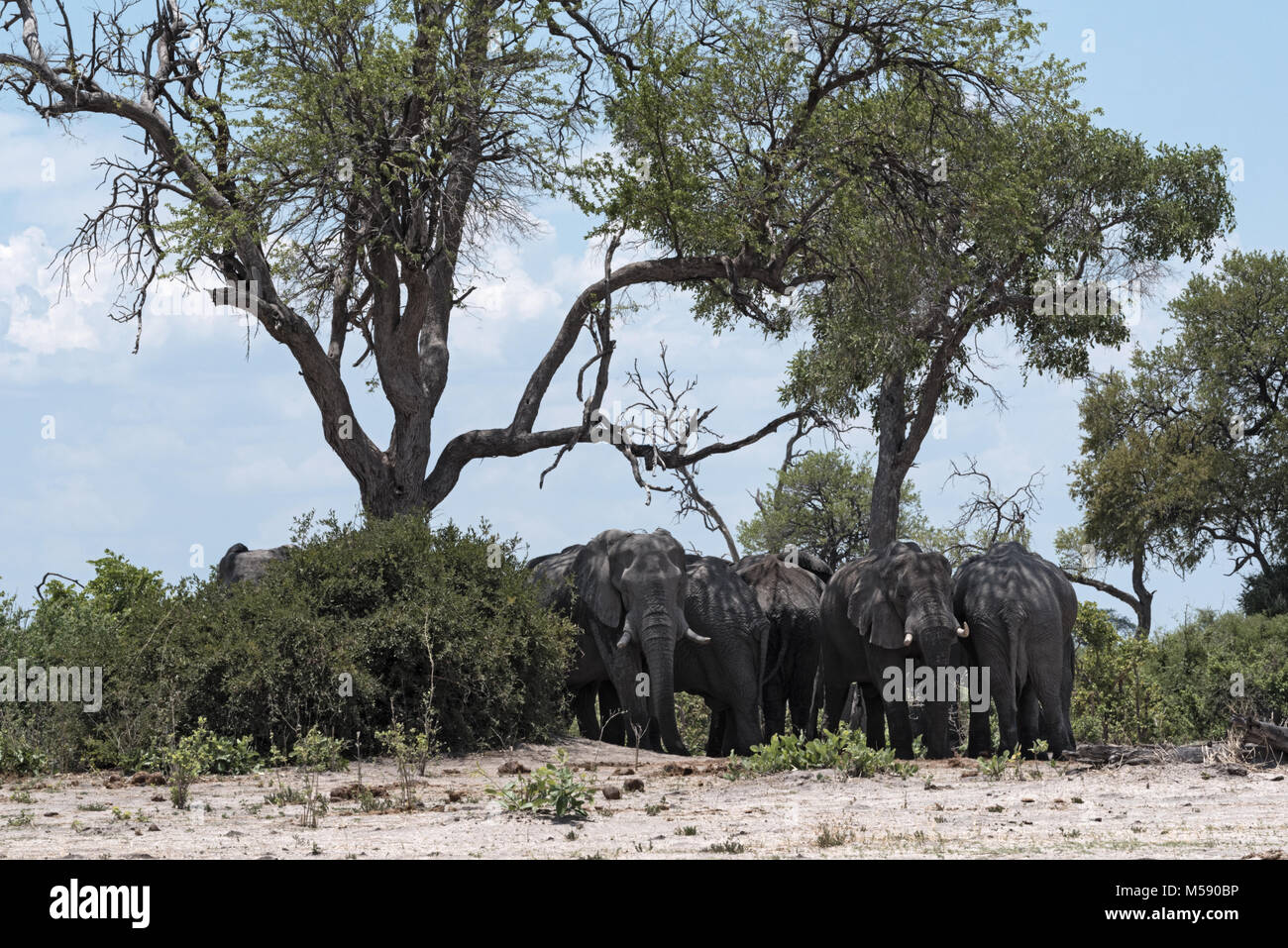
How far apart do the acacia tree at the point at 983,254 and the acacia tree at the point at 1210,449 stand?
591 centimetres

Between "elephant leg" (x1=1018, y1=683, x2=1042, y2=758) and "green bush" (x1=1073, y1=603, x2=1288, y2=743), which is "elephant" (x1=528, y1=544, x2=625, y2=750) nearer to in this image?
"elephant leg" (x1=1018, y1=683, x2=1042, y2=758)

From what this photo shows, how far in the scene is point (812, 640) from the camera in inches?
765

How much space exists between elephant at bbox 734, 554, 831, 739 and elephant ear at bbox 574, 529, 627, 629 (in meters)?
2.56

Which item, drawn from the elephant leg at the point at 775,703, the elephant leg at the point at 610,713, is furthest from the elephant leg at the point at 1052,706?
the elephant leg at the point at 610,713

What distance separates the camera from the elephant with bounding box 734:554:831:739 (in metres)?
19.1

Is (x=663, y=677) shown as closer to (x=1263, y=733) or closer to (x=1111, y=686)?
(x=1263, y=733)

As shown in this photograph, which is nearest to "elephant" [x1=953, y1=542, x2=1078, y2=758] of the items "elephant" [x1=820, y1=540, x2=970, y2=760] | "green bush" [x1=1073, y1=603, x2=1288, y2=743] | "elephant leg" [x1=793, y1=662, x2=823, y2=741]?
"elephant" [x1=820, y1=540, x2=970, y2=760]

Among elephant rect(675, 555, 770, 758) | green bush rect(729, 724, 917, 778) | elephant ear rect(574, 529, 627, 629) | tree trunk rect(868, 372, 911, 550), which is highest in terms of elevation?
tree trunk rect(868, 372, 911, 550)

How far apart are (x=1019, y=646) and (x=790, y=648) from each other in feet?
14.1

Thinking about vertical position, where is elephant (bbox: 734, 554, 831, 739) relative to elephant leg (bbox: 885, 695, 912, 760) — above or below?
above

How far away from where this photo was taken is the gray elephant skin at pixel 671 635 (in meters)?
16.3

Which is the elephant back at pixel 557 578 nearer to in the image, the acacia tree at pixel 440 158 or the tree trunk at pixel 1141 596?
the acacia tree at pixel 440 158

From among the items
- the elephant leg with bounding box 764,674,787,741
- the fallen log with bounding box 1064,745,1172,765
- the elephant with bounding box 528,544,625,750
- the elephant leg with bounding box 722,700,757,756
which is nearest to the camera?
the fallen log with bounding box 1064,745,1172,765

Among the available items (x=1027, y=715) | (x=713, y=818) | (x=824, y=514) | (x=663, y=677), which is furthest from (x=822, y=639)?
(x=824, y=514)
